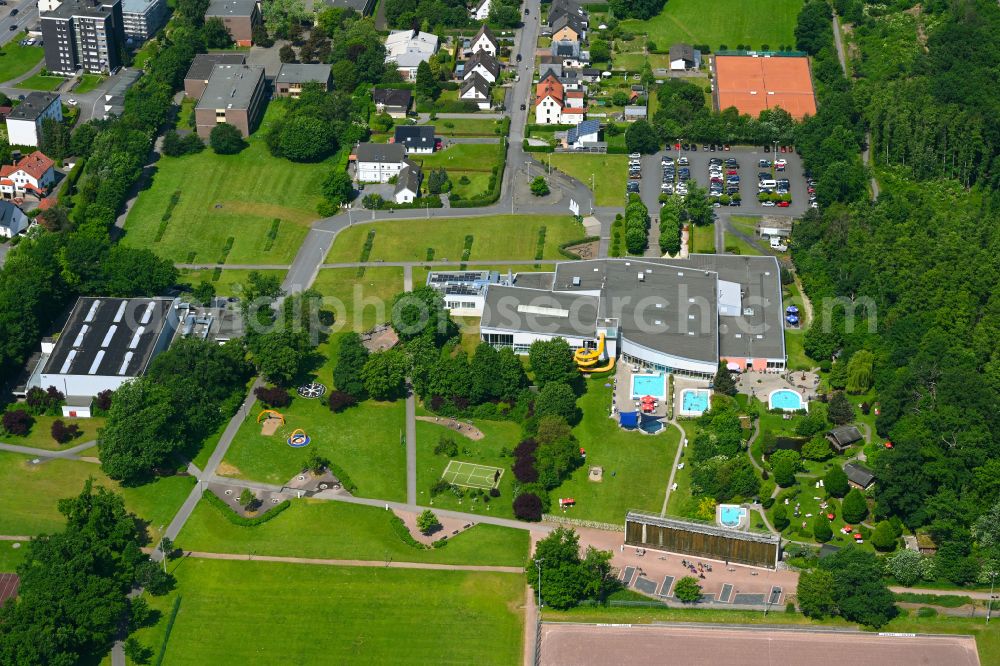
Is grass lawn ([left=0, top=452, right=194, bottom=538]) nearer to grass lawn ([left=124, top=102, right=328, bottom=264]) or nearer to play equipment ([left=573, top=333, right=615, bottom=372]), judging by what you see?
grass lawn ([left=124, top=102, right=328, bottom=264])

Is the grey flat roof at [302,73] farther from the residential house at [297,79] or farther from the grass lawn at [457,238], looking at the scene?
the grass lawn at [457,238]

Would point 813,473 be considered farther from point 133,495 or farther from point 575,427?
point 133,495

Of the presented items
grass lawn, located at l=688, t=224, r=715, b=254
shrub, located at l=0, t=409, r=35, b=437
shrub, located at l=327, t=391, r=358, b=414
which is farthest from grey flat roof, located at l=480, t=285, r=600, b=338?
shrub, located at l=0, t=409, r=35, b=437

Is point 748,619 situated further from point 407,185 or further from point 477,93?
point 477,93

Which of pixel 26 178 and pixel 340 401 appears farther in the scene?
pixel 26 178

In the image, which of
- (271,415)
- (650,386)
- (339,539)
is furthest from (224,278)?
(650,386)

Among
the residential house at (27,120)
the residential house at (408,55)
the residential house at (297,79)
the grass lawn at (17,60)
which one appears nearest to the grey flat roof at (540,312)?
the residential house at (297,79)
